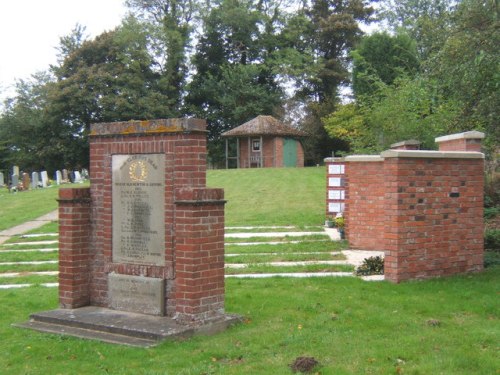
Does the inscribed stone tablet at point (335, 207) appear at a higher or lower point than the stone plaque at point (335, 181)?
lower

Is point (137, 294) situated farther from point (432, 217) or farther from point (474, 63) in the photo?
point (474, 63)

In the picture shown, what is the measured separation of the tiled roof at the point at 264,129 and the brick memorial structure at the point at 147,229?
110ft

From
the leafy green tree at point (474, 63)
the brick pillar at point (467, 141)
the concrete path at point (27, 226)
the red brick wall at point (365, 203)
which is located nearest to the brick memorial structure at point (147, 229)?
the brick pillar at point (467, 141)

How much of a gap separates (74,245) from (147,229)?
1134 millimetres

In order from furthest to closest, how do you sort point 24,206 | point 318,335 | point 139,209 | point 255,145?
1. point 255,145
2. point 24,206
3. point 139,209
4. point 318,335

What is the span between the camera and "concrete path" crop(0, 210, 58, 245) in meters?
17.7

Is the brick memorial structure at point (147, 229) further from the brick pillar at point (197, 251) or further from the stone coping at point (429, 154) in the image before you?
the stone coping at point (429, 154)

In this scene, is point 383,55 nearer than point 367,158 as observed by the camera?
No

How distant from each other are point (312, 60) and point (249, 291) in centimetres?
4257

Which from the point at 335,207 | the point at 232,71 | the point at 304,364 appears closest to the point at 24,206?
the point at 335,207

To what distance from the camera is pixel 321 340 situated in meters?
5.88

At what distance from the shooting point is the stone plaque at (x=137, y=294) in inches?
270

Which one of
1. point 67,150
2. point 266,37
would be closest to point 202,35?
point 266,37

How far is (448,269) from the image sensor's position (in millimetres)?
9125
